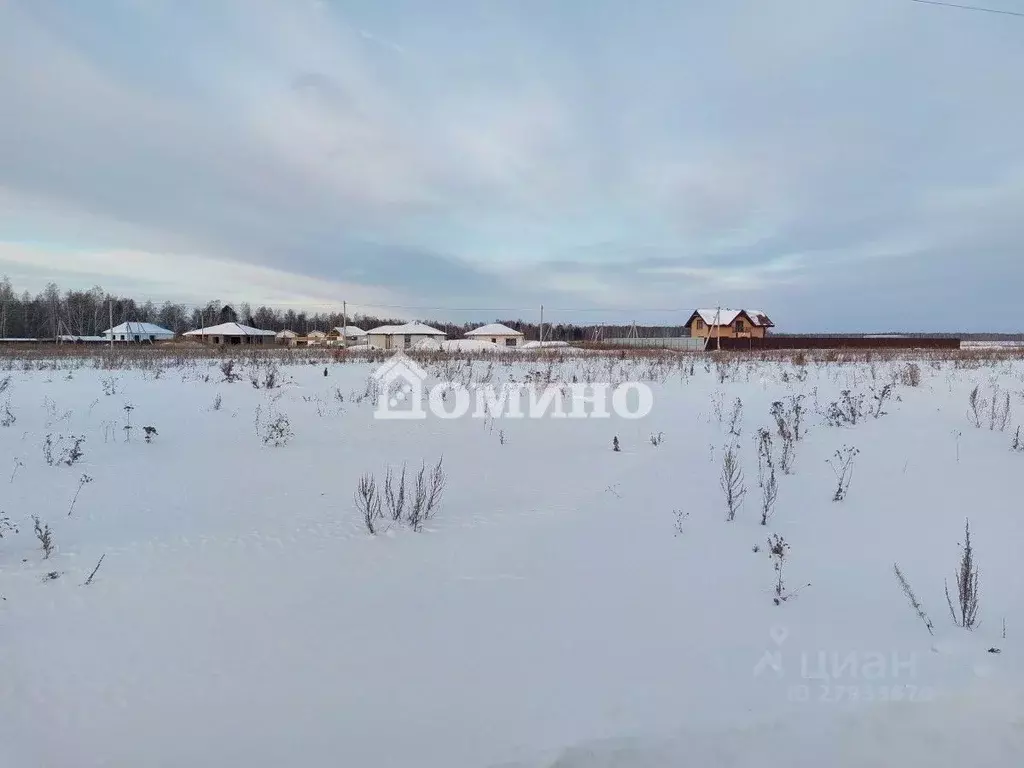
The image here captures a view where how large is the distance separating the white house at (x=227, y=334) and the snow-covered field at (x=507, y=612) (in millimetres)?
60037

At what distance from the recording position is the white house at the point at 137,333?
185 feet

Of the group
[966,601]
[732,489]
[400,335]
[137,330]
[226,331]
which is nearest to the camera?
[966,601]

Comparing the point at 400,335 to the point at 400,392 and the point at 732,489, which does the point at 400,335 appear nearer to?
the point at 400,392

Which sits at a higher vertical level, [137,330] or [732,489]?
[137,330]

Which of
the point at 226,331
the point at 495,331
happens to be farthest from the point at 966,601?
the point at 226,331

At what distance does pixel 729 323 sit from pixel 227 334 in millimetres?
53116

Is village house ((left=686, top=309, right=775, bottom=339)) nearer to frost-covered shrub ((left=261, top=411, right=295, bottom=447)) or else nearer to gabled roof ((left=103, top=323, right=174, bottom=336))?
frost-covered shrub ((left=261, top=411, right=295, bottom=447))

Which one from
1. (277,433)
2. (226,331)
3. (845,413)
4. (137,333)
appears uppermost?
(226,331)

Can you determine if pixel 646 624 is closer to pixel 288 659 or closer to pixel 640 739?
pixel 640 739

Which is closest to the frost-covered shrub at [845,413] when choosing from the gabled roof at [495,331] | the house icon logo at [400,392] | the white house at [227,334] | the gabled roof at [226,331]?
the house icon logo at [400,392]

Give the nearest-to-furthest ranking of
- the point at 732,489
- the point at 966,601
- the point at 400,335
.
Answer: the point at 966,601 → the point at 732,489 → the point at 400,335

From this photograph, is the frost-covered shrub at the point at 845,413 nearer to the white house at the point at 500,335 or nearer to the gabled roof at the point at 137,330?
the white house at the point at 500,335

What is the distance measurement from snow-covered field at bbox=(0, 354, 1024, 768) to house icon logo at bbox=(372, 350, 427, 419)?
2.11m

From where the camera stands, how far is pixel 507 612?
297 cm
